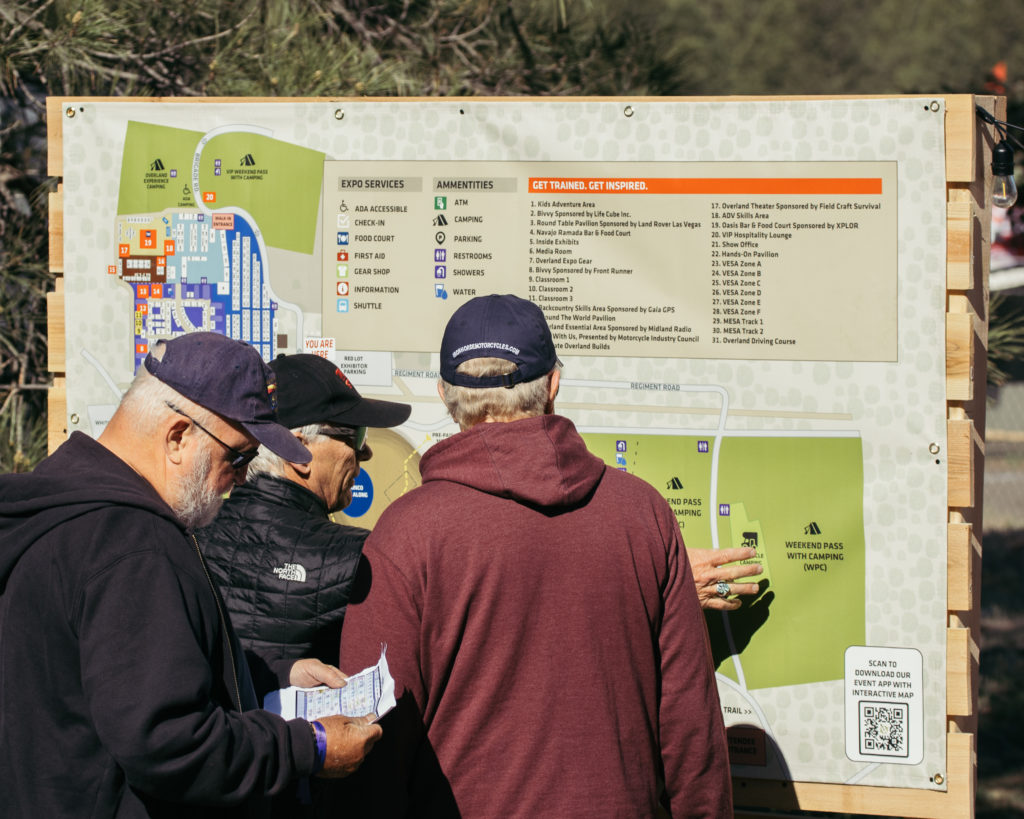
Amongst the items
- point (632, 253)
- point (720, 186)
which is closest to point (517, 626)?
point (632, 253)

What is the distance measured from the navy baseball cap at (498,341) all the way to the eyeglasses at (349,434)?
0.64 m

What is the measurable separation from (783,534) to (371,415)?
1.13m

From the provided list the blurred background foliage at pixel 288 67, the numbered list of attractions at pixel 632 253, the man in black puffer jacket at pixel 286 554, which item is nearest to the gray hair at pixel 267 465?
the man in black puffer jacket at pixel 286 554

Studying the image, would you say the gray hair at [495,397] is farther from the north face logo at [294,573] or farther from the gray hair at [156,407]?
the north face logo at [294,573]

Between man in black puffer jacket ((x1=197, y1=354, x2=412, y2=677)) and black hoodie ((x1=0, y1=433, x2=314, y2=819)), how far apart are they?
1.87 feet

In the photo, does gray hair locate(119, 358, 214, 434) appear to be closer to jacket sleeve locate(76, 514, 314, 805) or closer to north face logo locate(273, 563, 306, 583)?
jacket sleeve locate(76, 514, 314, 805)

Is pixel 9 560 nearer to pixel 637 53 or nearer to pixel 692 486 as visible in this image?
pixel 692 486

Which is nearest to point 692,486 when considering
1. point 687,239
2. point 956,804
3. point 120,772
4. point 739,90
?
point 687,239

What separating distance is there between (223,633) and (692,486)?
1474 mm

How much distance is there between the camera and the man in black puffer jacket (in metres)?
2.38

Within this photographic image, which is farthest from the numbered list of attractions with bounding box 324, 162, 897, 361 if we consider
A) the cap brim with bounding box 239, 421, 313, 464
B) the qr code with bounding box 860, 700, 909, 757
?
the cap brim with bounding box 239, 421, 313, 464

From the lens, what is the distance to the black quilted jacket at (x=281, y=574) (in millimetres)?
2383

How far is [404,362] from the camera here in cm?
307

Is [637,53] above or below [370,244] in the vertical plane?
above
